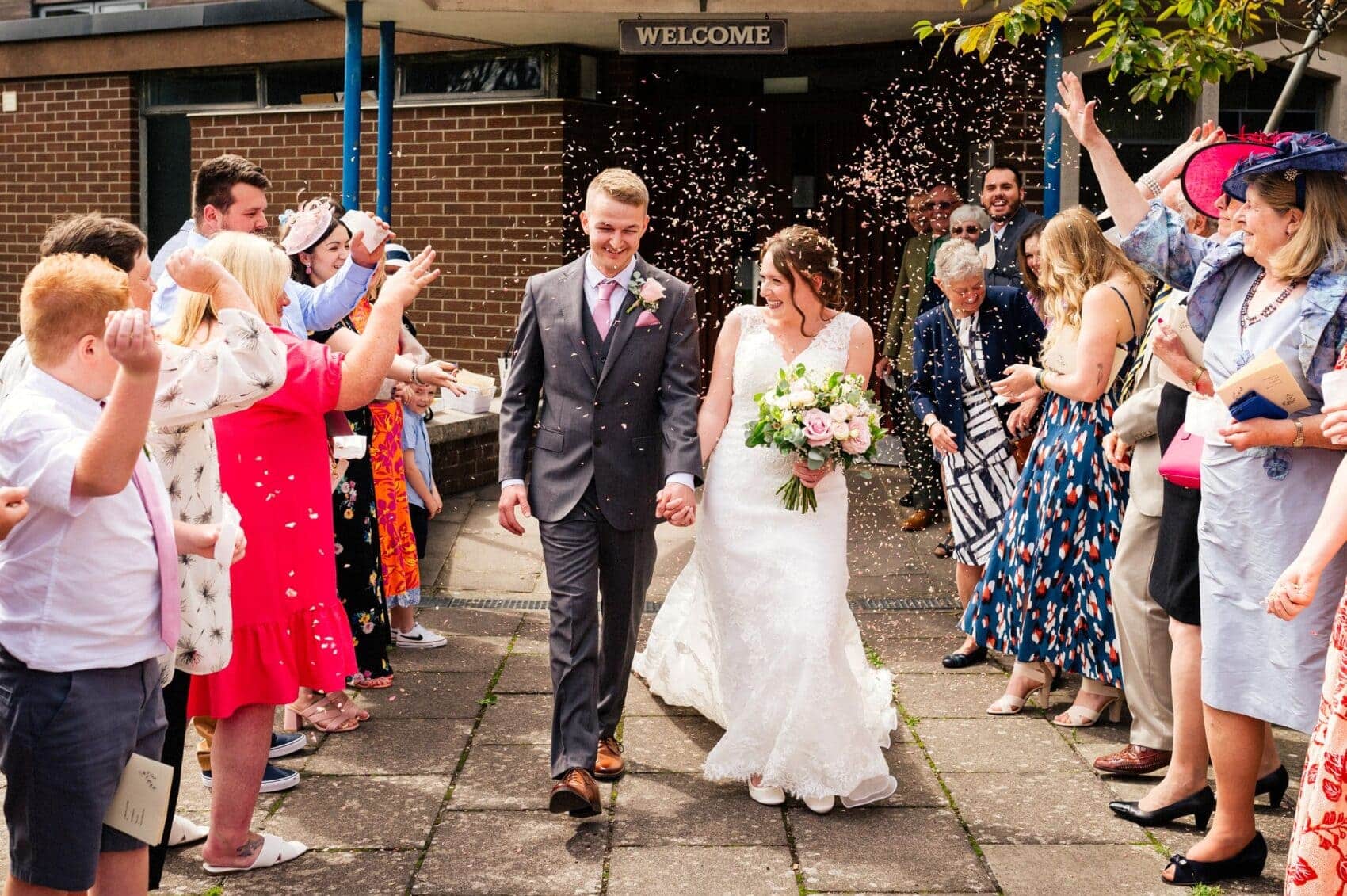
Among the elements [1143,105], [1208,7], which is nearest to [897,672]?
[1208,7]

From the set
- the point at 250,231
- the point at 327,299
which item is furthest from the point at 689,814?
the point at 250,231

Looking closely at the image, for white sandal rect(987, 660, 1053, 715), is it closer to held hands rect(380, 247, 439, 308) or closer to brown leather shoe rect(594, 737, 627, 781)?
brown leather shoe rect(594, 737, 627, 781)

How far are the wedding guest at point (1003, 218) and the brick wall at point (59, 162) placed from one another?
9395 millimetres

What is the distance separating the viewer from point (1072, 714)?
579 centimetres

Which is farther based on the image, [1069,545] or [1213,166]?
[1069,545]

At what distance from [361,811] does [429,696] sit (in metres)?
1.26

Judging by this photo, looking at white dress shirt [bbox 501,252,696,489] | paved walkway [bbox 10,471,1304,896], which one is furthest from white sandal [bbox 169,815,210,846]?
white dress shirt [bbox 501,252,696,489]

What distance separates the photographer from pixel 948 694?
621cm

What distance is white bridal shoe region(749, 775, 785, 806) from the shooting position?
5004 mm

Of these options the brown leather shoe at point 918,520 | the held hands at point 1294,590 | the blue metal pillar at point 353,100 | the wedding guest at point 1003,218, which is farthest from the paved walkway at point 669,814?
the blue metal pillar at point 353,100

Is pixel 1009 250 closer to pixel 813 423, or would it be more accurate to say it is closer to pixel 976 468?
pixel 976 468

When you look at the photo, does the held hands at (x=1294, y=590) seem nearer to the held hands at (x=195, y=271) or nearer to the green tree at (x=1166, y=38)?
the green tree at (x=1166, y=38)

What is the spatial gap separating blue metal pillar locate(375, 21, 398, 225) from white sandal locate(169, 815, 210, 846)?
600cm

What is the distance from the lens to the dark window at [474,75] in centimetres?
1212
